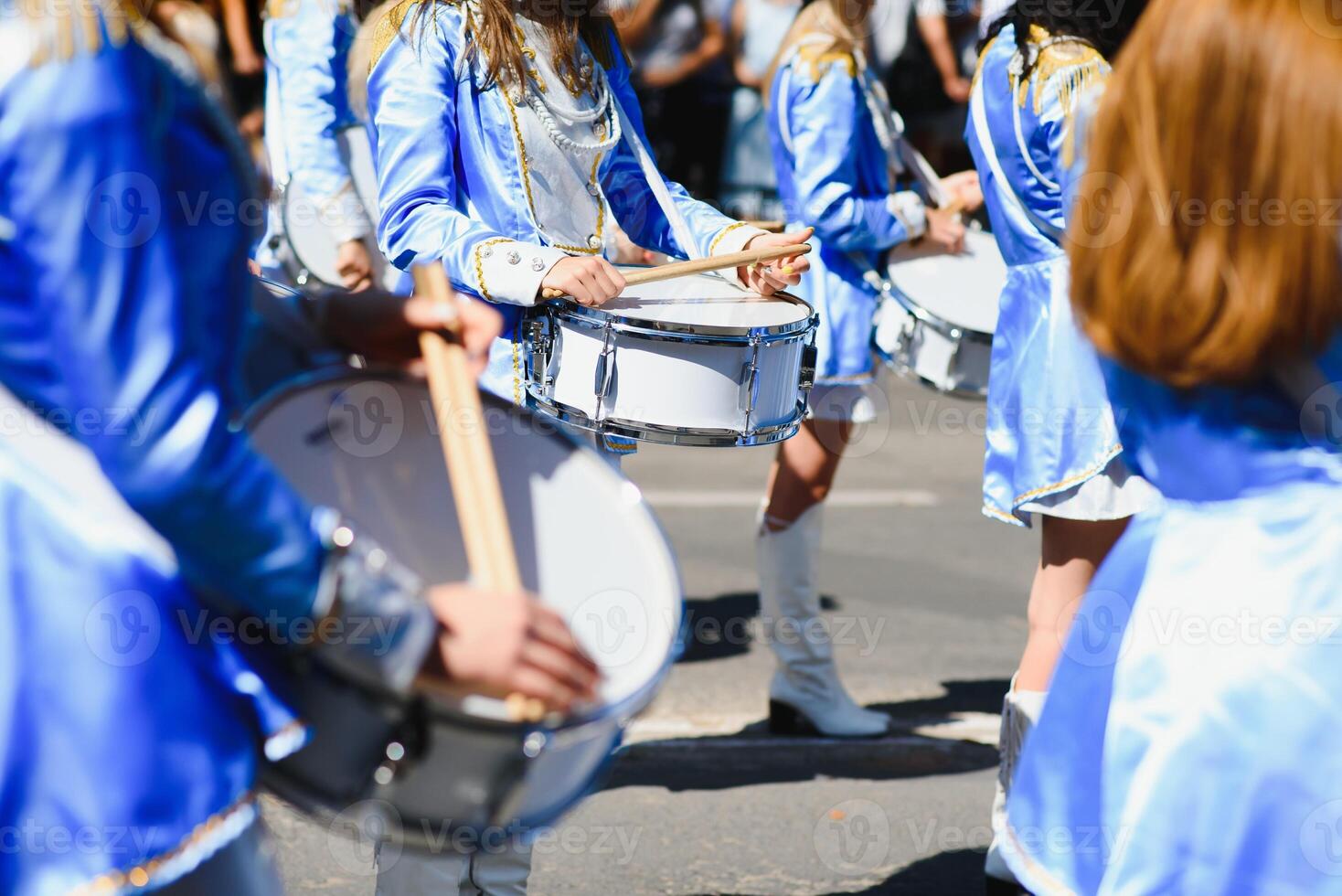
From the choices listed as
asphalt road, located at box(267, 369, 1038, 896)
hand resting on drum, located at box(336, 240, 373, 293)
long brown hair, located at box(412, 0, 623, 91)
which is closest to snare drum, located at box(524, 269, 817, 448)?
long brown hair, located at box(412, 0, 623, 91)

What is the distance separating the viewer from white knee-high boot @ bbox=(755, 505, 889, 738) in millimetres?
4031

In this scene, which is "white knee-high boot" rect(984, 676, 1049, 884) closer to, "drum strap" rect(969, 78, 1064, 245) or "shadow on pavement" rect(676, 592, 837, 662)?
"drum strap" rect(969, 78, 1064, 245)

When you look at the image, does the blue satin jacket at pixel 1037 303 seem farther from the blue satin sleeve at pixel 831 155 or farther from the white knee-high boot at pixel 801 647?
the white knee-high boot at pixel 801 647

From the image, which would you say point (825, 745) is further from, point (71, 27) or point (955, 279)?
→ point (71, 27)

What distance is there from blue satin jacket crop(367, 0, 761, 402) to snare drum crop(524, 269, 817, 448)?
3.9 inches

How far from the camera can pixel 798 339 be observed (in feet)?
9.10

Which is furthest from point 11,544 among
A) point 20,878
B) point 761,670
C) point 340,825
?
point 761,670

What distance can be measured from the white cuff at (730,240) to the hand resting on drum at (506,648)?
1.57m

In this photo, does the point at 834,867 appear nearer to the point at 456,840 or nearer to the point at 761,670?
the point at 761,670

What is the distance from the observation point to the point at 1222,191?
5.05 ft
